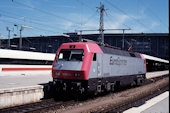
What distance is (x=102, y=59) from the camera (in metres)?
13.5

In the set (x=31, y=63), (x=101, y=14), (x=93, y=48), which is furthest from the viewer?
(x=101, y=14)

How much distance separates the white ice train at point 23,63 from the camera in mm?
23438

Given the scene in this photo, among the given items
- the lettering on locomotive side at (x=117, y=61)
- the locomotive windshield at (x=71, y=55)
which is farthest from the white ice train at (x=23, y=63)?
the lettering on locomotive side at (x=117, y=61)

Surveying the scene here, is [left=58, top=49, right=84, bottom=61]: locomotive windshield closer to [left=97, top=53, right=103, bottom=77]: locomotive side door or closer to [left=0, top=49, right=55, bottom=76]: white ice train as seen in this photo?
[left=97, top=53, right=103, bottom=77]: locomotive side door

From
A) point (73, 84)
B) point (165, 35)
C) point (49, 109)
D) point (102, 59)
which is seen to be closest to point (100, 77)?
point (102, 59)

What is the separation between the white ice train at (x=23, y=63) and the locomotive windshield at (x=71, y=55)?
1251 centimetres

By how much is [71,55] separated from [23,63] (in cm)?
1524

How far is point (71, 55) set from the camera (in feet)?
41.8

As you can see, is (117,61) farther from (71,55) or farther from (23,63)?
(23,63)

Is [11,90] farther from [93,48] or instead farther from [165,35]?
[165,35]

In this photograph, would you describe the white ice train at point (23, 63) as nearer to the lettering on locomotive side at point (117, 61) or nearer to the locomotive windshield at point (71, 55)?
the locomotive windshield at point (71, 55)

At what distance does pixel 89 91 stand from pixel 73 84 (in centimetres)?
112

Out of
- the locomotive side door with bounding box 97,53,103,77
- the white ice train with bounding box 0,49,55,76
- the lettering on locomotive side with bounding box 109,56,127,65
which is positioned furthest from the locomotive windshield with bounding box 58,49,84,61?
the white ice train with bounding box 0,49,55,76

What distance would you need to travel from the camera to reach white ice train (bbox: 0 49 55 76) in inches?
923
